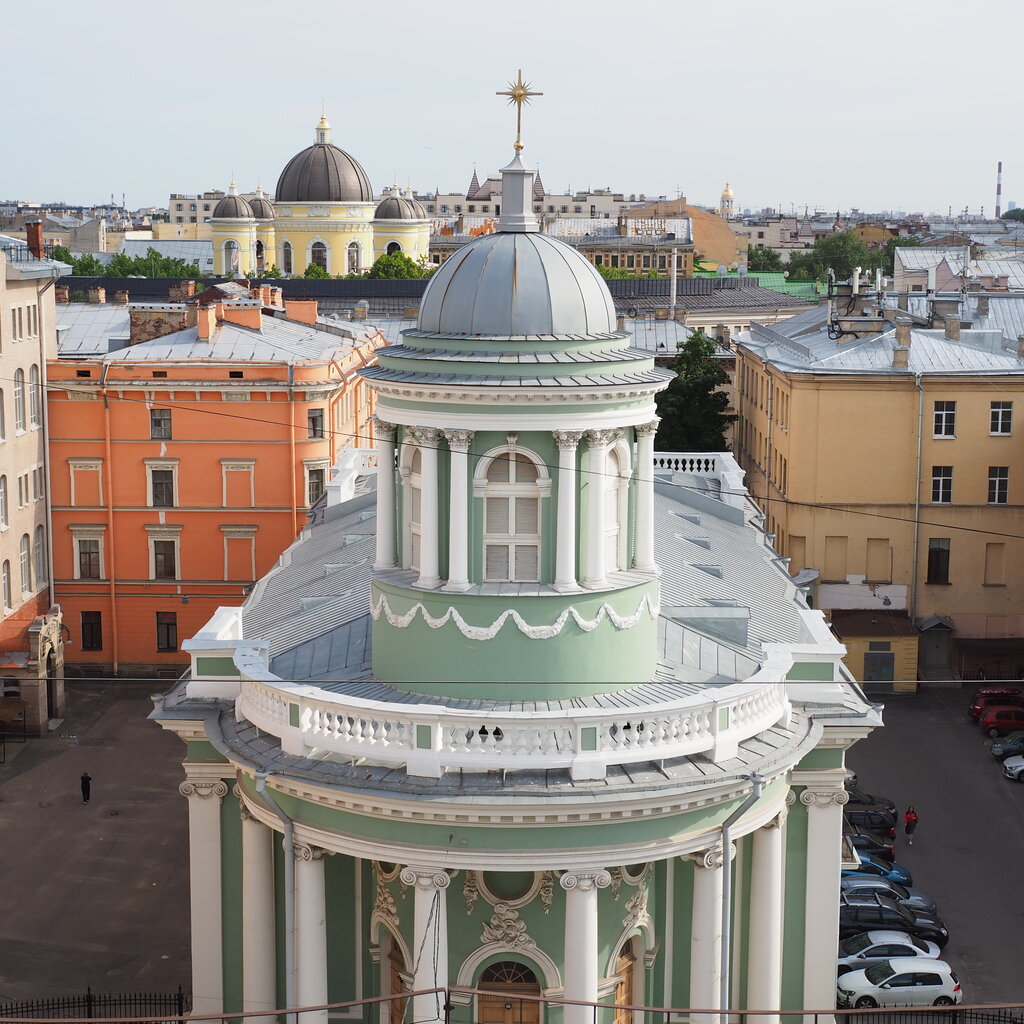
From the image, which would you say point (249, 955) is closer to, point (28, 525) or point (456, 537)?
point (456, 537)

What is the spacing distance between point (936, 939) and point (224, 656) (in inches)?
720

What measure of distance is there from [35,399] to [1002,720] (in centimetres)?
3366

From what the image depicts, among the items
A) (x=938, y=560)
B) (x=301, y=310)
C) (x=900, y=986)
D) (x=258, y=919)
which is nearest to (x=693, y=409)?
(x=938, y=560)

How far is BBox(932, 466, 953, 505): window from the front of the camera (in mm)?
59438

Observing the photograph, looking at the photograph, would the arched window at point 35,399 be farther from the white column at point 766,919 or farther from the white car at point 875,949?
the white column at point 766,919

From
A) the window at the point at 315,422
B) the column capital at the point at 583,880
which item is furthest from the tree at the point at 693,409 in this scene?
the column capital at the point at 583,880

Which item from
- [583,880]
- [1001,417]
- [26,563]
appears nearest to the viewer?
[583,880]

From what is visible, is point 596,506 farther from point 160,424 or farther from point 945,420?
point 945,420

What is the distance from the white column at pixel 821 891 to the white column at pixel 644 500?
467 cm

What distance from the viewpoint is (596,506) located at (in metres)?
24.5

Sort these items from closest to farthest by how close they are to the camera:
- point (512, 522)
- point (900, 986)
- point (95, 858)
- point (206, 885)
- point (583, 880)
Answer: point (583, 880), point (512, 522), point (206, 885), point (900, 986), point (95, 858)

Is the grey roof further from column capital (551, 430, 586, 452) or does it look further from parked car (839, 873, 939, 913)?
column capital (551, 430, 586, 452)

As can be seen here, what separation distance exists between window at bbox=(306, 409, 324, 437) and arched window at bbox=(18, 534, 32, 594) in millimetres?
10283

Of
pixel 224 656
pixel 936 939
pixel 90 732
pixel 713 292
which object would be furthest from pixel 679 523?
pixel 713 292
